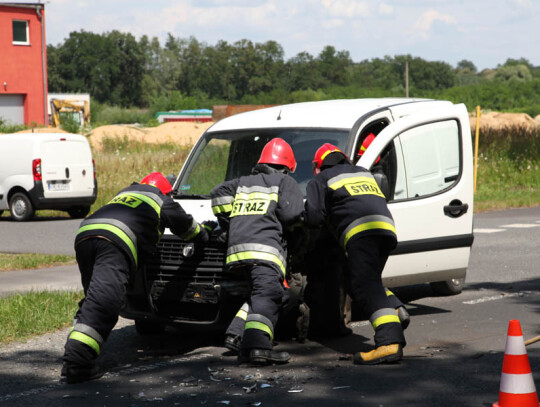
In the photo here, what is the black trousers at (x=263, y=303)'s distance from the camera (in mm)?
6422

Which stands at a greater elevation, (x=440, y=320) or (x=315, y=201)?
(x=315, y=201)

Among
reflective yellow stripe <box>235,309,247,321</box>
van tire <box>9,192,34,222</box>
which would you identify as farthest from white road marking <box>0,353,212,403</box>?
van tire <box>9,192,34,222</box>

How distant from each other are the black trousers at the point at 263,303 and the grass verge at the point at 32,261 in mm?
6733

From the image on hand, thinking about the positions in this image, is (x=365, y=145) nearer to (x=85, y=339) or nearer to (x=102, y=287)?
(x=102, y=287)

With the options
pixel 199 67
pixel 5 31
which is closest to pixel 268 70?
pixel 199 67

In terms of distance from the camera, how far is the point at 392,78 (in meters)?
126

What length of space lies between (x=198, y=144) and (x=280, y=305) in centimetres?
262

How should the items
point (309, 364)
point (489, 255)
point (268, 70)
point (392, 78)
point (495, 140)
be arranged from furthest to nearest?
point (392, 78)
point (268, 70)
point (495, 140)
point (489, 255)
point (309, 364)

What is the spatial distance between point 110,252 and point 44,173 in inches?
543

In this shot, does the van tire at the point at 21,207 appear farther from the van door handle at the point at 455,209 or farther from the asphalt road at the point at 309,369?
the van door handle at the point at 455,209

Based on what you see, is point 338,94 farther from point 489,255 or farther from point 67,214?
point 489,255

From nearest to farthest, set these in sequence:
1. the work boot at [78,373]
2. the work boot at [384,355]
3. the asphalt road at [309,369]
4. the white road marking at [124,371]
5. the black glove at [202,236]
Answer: the asphalt road at [309,369]
the white road marking at [124,371]
the work boot at [78,373]
the work boot at [384,355]
the black glove at [202,236]

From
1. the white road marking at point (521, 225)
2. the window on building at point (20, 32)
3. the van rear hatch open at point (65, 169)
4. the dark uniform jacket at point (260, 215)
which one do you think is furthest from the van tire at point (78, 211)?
the window on building at point (20, 32)

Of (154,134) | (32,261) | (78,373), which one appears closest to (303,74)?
(154,134)
